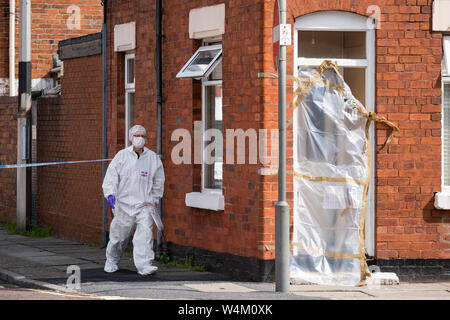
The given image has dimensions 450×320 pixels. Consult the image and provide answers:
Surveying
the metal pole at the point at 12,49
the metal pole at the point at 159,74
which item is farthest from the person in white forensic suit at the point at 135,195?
the metal pole at the point at 12,49

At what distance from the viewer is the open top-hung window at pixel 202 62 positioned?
1303cm

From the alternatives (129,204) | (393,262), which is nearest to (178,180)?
(129,204)

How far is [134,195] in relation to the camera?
42.4 ft

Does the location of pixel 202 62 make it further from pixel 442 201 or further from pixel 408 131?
pixel 442 201

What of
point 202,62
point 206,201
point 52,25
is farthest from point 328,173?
point 52,25

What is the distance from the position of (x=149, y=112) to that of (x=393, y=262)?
15.2ft

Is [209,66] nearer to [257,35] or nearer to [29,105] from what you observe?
[257,35]

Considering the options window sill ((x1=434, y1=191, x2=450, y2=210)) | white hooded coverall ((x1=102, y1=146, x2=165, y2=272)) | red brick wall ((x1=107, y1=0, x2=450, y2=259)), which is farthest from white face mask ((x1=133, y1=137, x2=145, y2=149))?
window sill ((x1=434, y1=191, x2=450, y2=210))

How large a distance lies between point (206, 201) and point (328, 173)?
185 cm

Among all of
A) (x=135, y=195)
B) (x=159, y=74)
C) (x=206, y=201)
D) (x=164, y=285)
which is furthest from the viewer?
(x=159, y=74)

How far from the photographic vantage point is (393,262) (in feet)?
40.4

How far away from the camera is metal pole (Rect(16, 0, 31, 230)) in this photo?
719 inches
